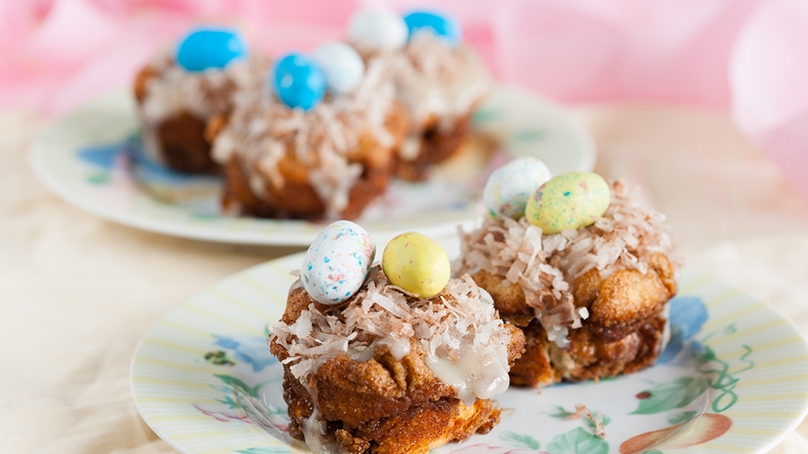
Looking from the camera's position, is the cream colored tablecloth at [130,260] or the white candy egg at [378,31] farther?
the white candy egg at [378,31]

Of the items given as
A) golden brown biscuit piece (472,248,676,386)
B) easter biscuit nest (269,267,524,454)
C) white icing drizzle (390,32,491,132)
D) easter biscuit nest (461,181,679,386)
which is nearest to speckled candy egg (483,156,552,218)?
easter biscuit nest (461,181,679,386)

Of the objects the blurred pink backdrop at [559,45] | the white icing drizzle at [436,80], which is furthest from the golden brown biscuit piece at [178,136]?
the white icing drizzle at [436,80]

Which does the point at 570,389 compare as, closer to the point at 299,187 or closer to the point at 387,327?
the point at 387,327

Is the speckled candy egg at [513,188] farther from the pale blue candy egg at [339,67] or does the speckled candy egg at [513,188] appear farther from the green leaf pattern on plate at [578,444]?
the pale blue candy egg at [339,67]

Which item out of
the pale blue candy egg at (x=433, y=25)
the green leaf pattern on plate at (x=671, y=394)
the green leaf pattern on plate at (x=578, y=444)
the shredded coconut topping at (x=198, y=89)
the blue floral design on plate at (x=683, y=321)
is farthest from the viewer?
the pale blue candy egg at (x=433, y=25)

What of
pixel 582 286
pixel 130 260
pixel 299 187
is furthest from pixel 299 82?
pixel 582 286

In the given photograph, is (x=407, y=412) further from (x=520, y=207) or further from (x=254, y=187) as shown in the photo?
(x=254, y=187)
